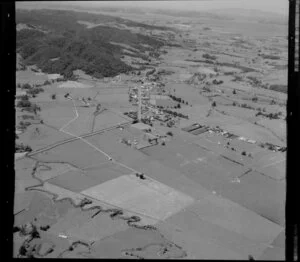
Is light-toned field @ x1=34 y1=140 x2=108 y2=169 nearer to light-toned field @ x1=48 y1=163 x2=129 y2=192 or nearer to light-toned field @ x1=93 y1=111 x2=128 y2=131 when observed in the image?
light-toned field @ x1=48 y1=163 x2=129 y2=192

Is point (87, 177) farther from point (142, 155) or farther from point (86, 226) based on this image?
point (86, 226)

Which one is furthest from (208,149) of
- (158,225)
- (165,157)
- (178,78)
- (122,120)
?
(178,78)

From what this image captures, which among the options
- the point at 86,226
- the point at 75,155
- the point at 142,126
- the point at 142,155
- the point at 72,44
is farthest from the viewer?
the point at 72,44

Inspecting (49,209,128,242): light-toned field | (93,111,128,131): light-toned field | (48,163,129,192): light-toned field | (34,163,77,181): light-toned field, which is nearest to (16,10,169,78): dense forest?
(93,111,128,131): light-toned field

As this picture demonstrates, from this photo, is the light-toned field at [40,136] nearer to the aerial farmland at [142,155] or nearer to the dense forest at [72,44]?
the aerial farmland at [142,155]

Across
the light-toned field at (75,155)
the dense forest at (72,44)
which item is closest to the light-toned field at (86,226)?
the light-toned field at (75,155)

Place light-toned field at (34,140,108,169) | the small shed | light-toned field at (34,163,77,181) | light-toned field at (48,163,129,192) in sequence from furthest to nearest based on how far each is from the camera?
1. the small shed
2. light-toned field at (34,140,108,169)
3. light-toned field at (34,163,77,181)
4. light-toned field at (48,163,129,192)

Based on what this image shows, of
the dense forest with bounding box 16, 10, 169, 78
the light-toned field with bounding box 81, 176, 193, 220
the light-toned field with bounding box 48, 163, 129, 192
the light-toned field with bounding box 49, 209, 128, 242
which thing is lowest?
the light-toned field with bounding box 49, 209, 128, 242

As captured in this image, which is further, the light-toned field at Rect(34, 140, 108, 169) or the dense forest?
the dense forest

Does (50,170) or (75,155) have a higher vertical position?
(75,155)

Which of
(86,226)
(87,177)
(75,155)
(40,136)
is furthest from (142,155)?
(86,226)
